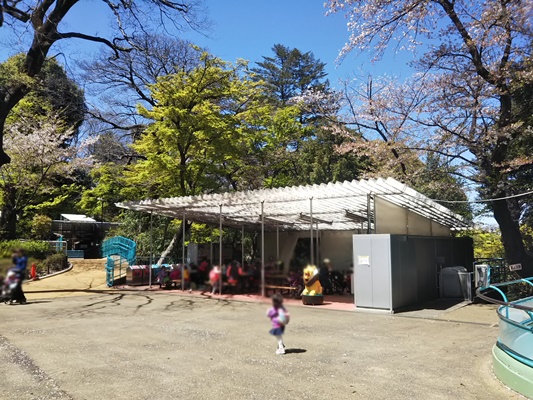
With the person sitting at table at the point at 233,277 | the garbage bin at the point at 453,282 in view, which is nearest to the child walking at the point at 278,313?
the person sitting at table at the point at 233,277

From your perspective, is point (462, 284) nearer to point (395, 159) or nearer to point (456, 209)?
point (395, 159)

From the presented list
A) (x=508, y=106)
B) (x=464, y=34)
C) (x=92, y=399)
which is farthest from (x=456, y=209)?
(x=92, y=399)

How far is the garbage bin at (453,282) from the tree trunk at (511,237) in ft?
4.18

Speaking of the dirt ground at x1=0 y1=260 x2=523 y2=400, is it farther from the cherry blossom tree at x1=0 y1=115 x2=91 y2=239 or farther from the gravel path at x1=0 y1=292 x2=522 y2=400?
the cherry blossom tree at x1=0 y1=115 x2=91 y2=239

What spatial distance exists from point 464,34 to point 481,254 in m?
12.2

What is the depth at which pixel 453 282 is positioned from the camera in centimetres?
1127

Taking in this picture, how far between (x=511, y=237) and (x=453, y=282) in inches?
77.6

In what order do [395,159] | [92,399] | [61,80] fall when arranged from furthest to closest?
[395,159] < [92,399] < [61,80]

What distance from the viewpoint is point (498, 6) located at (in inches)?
328

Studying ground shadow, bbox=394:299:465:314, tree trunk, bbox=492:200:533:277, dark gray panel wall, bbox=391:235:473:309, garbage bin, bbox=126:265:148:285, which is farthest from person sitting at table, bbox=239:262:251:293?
garbage bin, bbox=126:265:148:285

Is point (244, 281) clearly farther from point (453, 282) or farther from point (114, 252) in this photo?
point (453, 282)

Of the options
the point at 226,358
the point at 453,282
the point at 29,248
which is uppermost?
the point at 29,248

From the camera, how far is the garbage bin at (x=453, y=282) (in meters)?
11.0

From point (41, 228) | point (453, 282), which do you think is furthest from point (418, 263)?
point (41, 228)
